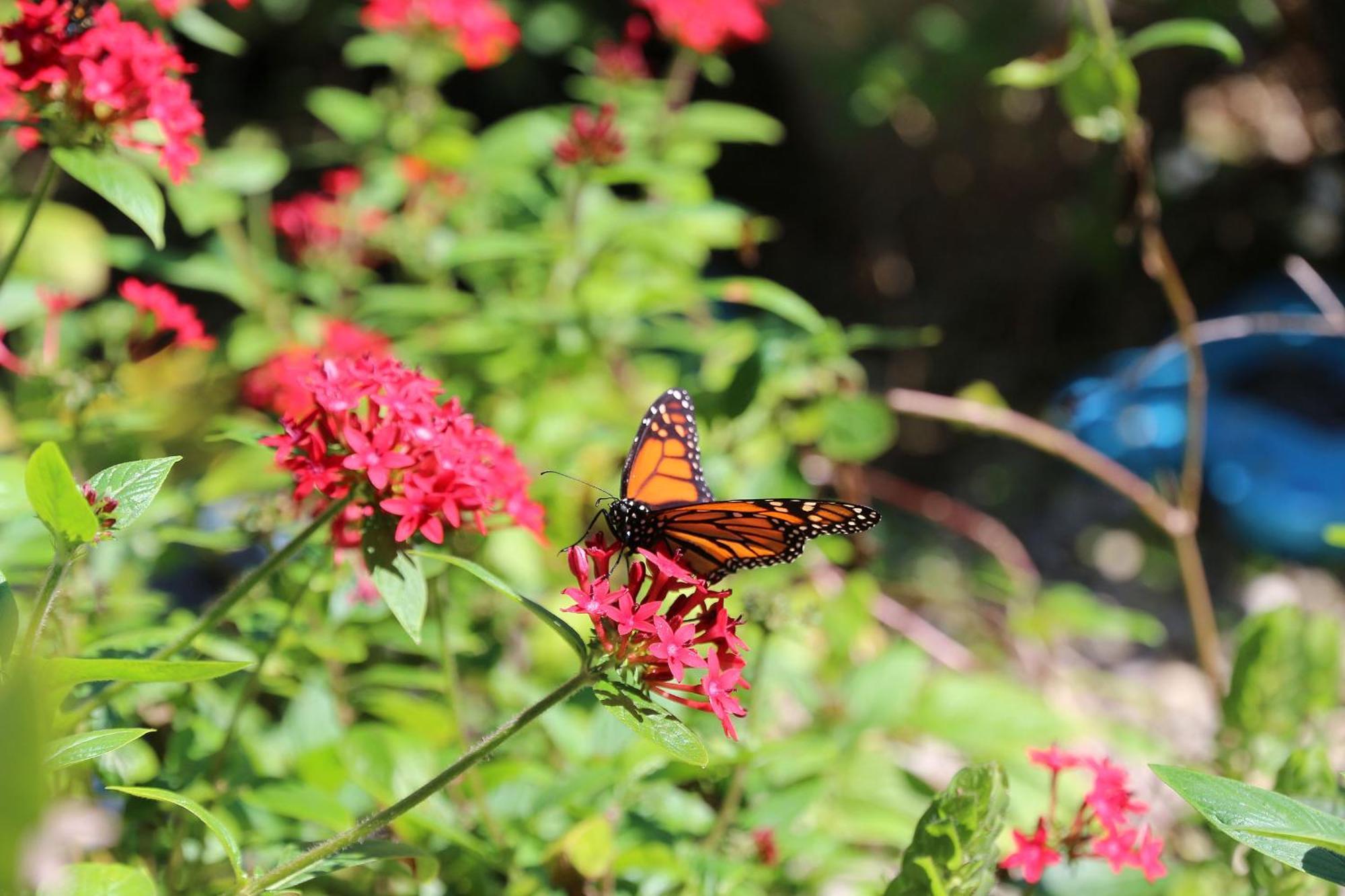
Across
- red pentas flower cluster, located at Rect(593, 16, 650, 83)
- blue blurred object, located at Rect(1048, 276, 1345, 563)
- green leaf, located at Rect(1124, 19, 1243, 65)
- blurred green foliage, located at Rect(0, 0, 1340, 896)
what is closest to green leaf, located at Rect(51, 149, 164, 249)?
blurred green foliage, located at Rect(0, 0, 1340, 896)

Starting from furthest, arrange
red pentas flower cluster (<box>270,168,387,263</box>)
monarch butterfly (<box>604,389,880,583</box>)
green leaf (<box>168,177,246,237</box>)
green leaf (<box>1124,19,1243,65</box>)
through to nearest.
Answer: red pentas flower cluster (<box>270,168,387,263</box>), green leaf (<box>168,177,246,237</box>), green leaf (<box>1124,19,1243,65</box>), monarch butterfly (<box>604,389,880,583</box>)

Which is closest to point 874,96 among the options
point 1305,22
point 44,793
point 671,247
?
point 1305,22

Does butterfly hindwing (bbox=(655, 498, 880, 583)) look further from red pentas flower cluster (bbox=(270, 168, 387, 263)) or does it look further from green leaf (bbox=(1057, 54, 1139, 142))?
red pentas flower cluster (bbox=(270, 168, 387, 263))

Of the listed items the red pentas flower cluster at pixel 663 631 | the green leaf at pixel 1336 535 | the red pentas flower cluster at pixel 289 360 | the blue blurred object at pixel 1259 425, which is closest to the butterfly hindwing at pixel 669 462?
the red pentas flower cluster at pixel 663 631

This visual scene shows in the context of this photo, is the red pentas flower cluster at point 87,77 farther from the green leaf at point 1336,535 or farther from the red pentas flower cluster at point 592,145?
the green leaf at point 1336,535

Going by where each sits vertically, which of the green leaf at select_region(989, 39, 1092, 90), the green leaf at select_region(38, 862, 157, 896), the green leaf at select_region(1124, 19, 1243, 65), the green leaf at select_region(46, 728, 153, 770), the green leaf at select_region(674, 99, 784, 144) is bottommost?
the green leaf at select_region(38, 862, 157, 896)

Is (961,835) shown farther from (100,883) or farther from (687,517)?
(100,883)
